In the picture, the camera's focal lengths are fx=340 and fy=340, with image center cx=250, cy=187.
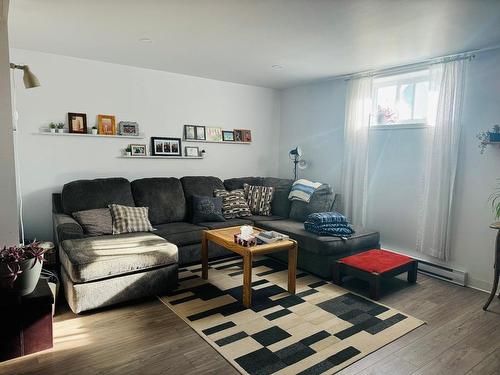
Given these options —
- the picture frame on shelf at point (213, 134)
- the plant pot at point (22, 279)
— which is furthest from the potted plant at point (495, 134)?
the plant pot at point (22, 279)

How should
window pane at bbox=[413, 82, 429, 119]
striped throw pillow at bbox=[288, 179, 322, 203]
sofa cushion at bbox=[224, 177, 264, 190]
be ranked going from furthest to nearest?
sofa cushion at bbox=[224, 177, 264, 190]
striped throw pillow at bbox=[288, 179, 322, 203]
window pane at bbox=[413, 82, 429, 119]

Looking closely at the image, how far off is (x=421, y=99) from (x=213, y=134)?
8.99 feet

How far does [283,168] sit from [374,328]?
A: 3393 millimetres

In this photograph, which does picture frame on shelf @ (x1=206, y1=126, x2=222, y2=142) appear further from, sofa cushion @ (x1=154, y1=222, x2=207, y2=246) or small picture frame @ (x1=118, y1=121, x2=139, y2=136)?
sofa cushion @ (x1=154, y1=222, x2=207, y2=246)

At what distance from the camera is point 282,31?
111 inches

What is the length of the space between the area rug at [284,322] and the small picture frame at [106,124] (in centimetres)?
199

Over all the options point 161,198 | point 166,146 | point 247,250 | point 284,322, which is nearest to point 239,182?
point 166,146

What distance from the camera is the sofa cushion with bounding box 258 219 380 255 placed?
11.3 ft

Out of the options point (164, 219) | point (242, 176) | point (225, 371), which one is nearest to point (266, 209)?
point (242, 176)

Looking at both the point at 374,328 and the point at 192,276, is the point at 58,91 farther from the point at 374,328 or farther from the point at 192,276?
the point at 374,328

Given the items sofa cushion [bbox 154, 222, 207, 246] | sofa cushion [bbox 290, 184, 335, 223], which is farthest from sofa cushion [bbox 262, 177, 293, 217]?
sofa cushion [bbox 154, 222, 207, 246]

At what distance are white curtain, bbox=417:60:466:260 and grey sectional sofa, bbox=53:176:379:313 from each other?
24.2 inches

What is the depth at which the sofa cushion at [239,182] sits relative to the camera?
486 centimetres

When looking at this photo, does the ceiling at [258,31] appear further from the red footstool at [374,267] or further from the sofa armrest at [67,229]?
the red footstool at [374,267]
